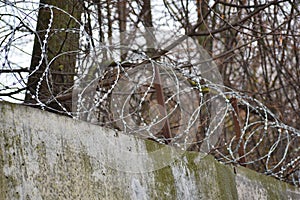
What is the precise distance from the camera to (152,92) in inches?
170

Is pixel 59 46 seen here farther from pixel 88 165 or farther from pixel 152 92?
pixel 88 165

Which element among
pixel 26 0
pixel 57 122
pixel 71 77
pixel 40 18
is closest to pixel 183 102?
pixel 71 77

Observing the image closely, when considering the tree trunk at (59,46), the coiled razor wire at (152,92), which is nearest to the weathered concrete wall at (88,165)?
the coiled razor wire at (152,92)

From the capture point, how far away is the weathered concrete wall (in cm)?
223

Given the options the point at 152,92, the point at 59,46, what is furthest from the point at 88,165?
the point at 152,92

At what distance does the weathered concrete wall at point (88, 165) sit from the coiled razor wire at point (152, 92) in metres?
0.13

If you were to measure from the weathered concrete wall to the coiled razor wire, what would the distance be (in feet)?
0.42

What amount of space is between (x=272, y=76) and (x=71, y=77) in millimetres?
3778

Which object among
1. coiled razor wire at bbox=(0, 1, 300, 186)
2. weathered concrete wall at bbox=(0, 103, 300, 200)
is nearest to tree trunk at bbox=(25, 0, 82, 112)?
coiled razor wire at bbox=(0, 1, 300, 186)

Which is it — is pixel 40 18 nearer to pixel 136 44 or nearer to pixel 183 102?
pixel 136 44

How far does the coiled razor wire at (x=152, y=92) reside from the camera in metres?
3.09

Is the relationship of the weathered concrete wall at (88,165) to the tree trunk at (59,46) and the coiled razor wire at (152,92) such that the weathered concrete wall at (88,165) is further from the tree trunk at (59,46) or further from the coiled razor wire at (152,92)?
the tree trunk at (59,46)

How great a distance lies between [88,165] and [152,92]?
5.95ft

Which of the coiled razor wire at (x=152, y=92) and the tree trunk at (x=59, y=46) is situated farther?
the tree trunk at (x=59, y=46)
